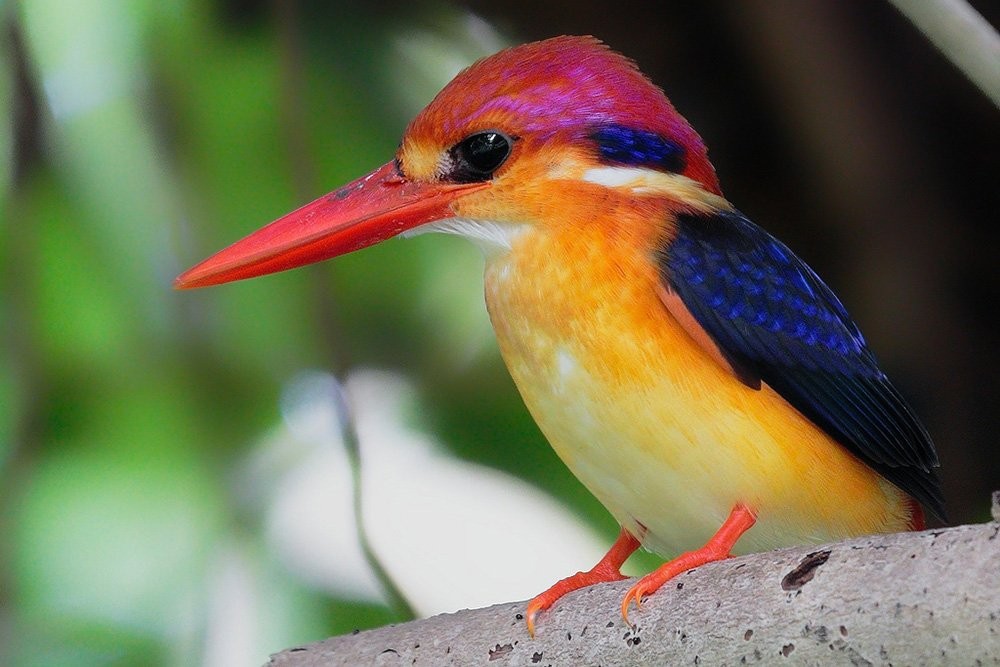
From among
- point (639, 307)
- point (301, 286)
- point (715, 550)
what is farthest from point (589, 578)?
point (301, 286)

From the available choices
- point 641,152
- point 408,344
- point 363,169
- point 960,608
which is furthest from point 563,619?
point 363,169

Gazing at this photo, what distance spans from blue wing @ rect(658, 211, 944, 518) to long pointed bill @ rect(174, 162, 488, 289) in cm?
29

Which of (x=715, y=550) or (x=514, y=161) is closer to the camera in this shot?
(x=715, y=550)

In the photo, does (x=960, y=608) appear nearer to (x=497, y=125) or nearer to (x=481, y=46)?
(x=497, y=125)

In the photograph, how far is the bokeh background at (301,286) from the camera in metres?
2.15

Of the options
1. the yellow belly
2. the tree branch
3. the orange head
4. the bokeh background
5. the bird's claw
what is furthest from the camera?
the bokeh background

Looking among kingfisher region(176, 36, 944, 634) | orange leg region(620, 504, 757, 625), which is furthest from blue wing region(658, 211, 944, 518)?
orange leg region(620, 504, 757, 625)

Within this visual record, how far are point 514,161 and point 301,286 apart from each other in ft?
3.10

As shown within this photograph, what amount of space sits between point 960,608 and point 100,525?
1.59 m

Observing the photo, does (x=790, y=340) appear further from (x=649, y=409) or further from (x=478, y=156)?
(x=478, y=156)

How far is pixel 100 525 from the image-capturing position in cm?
218

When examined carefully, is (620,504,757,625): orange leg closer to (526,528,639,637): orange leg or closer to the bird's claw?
the bird's claw

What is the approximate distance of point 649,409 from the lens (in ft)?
4.50

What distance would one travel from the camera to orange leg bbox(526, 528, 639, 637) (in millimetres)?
1354
